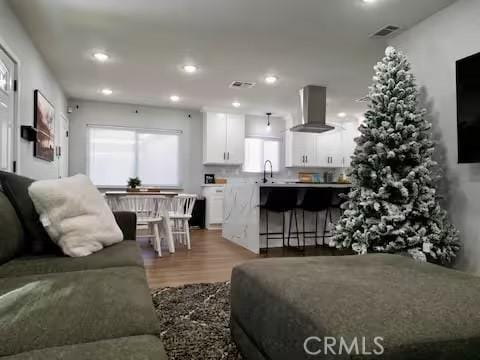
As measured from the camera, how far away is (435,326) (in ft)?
3.03

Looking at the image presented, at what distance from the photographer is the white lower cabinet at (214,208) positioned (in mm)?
6758

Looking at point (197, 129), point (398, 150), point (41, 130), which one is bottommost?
point (398, 150)

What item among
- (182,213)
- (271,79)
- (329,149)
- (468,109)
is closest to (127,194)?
(182,213)

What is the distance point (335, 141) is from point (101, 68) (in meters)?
5.59

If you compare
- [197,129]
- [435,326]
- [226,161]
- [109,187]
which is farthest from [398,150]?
[109,187]

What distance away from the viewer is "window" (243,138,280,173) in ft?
25.7

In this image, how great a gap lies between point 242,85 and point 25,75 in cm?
301

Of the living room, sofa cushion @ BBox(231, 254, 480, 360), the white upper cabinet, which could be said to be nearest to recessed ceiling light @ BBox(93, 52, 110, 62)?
the living room

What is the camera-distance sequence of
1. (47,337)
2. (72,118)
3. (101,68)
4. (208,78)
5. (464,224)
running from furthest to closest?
(72,118) → (208,78) → (101,68) → (464,224) → (47,337)

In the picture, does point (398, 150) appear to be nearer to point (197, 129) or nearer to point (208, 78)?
point (208, 78)

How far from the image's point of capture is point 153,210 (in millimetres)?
4520

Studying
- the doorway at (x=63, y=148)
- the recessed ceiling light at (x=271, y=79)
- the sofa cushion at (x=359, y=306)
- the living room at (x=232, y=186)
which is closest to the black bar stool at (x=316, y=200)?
the living room at (x=232, y=186)

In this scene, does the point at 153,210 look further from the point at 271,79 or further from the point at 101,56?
the point at 271,79

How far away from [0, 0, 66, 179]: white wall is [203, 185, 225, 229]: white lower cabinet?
120 inches
